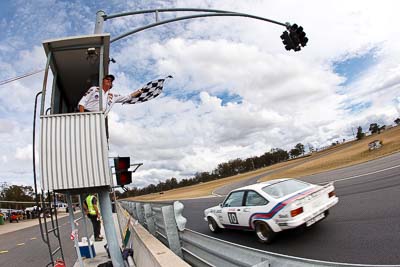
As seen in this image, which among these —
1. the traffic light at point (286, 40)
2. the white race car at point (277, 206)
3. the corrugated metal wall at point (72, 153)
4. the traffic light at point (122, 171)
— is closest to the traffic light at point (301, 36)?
the traffic light at point (286, 40)

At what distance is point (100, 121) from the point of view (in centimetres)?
499

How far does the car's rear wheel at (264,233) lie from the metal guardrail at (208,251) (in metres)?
2.52

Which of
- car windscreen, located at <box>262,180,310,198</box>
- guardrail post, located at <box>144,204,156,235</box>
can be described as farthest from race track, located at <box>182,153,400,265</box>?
guardrail post, located at <box>144,204,156,235</box>

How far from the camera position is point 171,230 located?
5.84 m

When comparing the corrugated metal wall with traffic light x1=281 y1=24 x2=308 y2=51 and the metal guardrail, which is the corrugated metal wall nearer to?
the metal guardrail

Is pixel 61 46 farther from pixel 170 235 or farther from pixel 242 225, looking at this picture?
pixel 242 225

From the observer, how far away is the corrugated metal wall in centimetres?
472

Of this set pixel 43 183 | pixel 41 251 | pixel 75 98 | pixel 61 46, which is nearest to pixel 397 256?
pixel 43 183

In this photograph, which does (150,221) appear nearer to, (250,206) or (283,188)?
(250,206)

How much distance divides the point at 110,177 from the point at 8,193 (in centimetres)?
10086

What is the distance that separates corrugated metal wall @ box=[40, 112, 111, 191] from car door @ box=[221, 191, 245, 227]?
5.14 metres

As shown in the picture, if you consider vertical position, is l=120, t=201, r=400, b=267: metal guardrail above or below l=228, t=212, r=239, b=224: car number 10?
above

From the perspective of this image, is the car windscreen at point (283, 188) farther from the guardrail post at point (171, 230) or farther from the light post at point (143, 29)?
the light post at point (143, 29)

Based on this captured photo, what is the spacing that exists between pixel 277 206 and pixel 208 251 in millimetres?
4182
